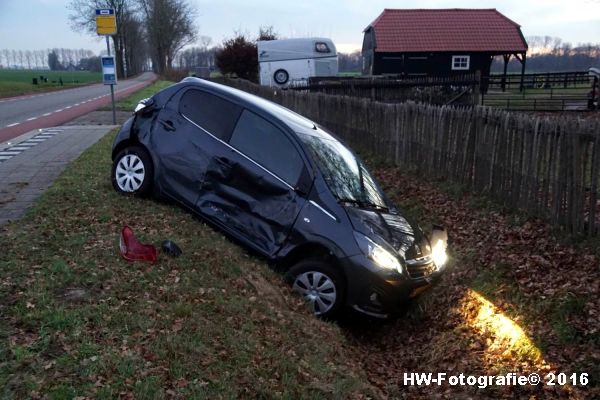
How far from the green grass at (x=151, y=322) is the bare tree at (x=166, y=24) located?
2773 inches

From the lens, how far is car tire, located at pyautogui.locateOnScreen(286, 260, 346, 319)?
5.40m

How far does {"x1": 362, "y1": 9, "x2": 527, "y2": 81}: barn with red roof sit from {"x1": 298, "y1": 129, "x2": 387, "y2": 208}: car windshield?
115 feet

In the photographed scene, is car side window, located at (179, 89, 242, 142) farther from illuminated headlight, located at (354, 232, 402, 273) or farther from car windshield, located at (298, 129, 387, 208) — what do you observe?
illuminated headlight, located at (354, 232, 402, 273)

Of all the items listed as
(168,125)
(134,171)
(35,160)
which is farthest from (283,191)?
(35,160)

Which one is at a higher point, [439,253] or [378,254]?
[378,254]

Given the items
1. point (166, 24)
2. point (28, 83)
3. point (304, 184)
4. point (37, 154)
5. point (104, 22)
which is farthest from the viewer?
point (166, 24)

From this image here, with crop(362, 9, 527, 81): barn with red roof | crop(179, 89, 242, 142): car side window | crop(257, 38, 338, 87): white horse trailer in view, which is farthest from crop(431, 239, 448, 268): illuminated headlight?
crop(362, 9, 527, 81): barn with red roof

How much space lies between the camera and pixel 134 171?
23.3 ft

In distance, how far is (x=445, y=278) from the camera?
22.6 ft

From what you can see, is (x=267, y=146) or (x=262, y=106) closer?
(x=267, y=146)

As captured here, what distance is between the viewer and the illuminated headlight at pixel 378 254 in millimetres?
5245

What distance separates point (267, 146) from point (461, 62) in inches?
1496

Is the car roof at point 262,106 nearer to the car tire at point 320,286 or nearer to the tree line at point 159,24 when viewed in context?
the car tire at point 320,286

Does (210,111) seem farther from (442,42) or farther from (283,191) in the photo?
(442,42)
